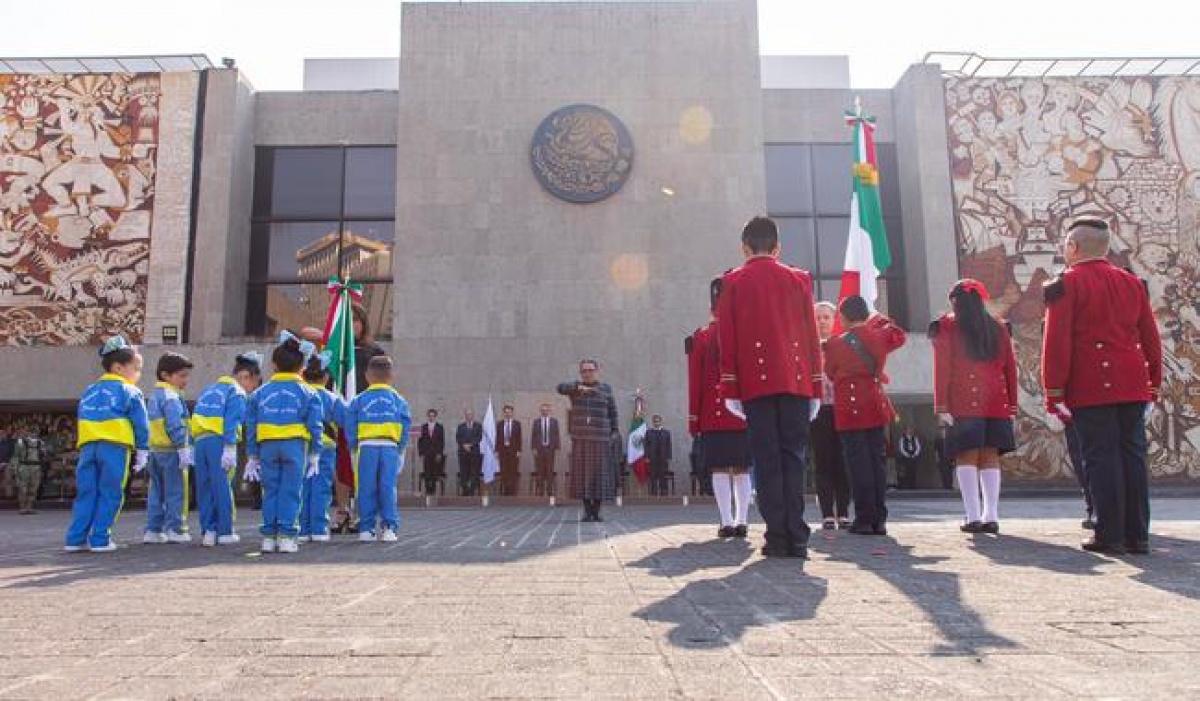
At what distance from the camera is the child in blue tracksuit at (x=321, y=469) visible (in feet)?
25.2

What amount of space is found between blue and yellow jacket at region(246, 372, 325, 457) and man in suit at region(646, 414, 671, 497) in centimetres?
1288

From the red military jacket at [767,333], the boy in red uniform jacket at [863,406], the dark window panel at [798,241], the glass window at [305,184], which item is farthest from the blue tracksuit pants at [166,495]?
the dark window panel at [798,241]

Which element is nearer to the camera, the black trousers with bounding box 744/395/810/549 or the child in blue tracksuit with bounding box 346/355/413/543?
the black trousers with bounding box 744/395/810/549

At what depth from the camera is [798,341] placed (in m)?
5.37

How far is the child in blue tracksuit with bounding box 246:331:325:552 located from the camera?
660 cm

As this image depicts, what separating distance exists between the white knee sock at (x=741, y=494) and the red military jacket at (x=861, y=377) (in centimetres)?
91

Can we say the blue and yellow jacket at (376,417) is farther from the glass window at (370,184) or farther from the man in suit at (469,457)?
the glass window at (370,184)

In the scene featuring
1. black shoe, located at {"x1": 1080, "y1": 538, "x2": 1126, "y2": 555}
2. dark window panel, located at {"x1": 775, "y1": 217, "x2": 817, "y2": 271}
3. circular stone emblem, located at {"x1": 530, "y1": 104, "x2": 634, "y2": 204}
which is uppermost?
circular stone emblem, located at {"x1": 530, "y1": 104, "x2": 634, "y2": 204}

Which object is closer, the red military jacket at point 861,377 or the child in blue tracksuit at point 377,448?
the red military jacket at point 861,377

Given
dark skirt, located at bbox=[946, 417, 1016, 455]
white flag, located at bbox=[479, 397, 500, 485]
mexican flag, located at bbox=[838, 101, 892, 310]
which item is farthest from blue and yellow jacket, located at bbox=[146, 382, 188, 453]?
white flag, located at bbox=[479, 397, 500, 485]

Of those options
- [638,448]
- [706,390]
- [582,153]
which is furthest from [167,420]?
[582,153]

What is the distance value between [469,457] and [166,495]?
1145 cm

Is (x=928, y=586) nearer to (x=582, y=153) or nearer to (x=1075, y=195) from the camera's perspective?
(x=582, y=153)

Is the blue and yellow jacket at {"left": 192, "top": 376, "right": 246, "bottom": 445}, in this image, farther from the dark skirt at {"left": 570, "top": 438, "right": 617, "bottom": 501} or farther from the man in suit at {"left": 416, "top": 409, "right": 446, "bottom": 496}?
the man in suit at {"left": 416, "top": 409, "right": 446, "bottom": 496}
